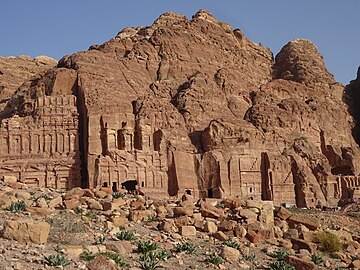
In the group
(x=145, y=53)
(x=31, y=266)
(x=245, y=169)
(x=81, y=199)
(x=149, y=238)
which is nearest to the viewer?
(x=31, y=266)

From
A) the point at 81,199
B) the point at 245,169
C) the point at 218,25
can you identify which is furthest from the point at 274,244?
the point at 218,25

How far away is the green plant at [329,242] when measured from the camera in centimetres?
2540

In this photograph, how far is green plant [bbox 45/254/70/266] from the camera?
15.9 m

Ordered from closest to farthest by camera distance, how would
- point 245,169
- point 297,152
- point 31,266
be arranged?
point 31,266 → point 245,169 → point 297,152

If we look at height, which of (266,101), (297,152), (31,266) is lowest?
(31,266)

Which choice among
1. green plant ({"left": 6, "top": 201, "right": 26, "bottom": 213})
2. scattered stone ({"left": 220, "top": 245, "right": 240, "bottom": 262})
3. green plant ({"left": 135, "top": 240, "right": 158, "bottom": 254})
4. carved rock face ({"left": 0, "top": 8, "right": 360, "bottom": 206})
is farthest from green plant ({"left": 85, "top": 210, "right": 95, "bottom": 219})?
carved rock face ({"left": 0, "top": 8, "right": 360, "bottom": 206})

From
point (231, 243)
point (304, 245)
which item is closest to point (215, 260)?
point (231, 243)

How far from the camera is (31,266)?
15609 mm

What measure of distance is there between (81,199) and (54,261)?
11262 millimetres

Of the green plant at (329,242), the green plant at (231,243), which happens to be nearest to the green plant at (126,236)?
the green plant at (231,243)

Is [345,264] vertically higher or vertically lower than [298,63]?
lower

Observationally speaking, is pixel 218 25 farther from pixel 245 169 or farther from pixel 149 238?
pixel 149 238

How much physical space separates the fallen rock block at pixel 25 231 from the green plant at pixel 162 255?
365 cm

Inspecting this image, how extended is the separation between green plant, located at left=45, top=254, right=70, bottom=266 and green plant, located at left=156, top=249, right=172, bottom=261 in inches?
138
